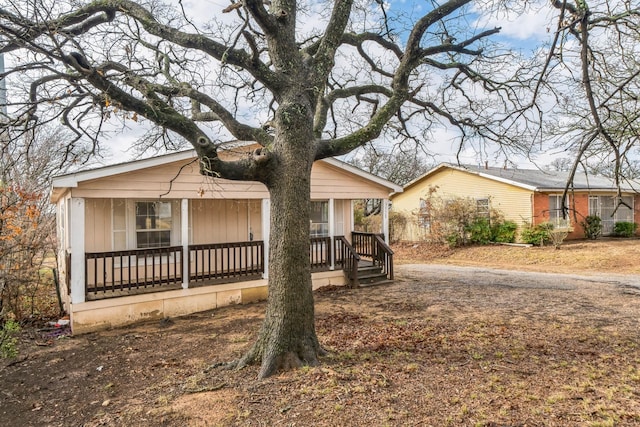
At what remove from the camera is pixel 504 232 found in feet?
62.4

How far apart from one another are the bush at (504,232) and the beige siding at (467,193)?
383 mm

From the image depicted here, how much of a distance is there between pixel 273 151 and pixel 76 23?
369cm

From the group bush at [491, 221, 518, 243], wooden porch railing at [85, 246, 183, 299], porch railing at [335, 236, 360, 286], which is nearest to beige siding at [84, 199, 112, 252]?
wooden porch railing at [85, 246, 183, 299]

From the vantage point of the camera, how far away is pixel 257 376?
4.41 m

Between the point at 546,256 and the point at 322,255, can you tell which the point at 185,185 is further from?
the point at 546,256

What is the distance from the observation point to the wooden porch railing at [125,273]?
7547 millimetres

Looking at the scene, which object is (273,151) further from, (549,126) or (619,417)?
(549,126)

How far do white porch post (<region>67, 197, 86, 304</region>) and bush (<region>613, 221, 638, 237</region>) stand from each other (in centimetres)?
2533

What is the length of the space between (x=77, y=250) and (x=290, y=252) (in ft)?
17.0

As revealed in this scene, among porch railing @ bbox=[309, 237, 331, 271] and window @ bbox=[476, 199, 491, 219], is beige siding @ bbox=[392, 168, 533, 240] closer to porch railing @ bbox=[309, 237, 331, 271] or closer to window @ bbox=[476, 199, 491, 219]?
window @ bbox=[476, 199, 491, 219]

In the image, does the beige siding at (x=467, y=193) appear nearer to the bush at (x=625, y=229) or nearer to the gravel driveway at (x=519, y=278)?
→ the gravel driveway at (x=519, y=278)

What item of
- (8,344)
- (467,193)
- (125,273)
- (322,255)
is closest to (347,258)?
(322,255)

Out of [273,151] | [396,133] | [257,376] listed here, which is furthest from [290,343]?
[396,133]

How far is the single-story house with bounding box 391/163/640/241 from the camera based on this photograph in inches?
728
